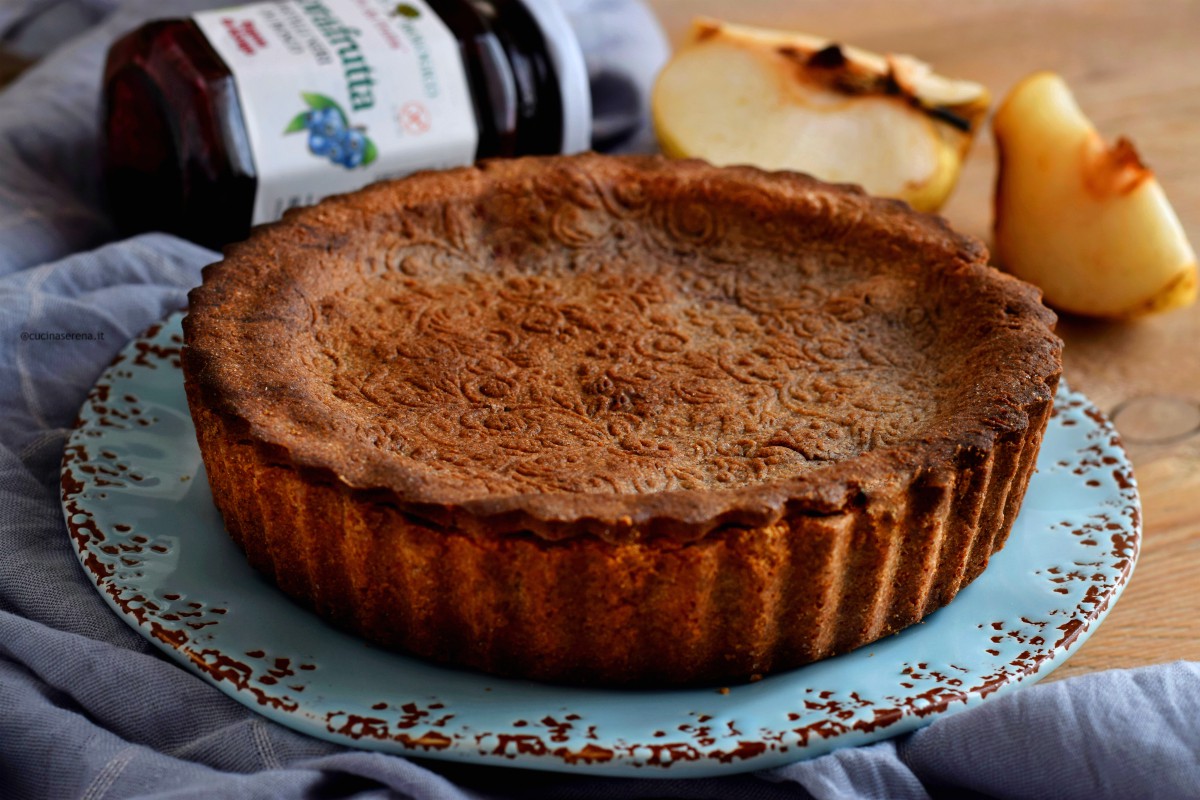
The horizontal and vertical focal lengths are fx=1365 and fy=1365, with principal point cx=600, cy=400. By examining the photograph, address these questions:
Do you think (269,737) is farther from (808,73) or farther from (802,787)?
(808,73)

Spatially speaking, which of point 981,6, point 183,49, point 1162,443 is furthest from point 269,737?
point 981,6

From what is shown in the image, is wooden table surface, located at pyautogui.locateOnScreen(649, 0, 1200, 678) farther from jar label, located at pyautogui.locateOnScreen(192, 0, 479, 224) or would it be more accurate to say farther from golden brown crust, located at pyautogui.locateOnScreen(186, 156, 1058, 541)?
jar label, located at pyautogui.locateOnScreen(192, 0, 479, 224)

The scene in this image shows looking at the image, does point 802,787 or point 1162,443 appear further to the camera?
point 1162,443

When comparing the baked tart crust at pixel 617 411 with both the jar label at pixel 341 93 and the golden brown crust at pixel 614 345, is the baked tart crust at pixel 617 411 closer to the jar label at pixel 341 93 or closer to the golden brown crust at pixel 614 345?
the golden brown crust at pixel 614 345

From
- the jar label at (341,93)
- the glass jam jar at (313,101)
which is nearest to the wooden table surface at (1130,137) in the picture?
the glass jam jar at (313,101)

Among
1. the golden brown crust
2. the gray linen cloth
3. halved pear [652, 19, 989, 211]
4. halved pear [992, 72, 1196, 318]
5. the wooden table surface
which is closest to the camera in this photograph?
the gray linen cloth

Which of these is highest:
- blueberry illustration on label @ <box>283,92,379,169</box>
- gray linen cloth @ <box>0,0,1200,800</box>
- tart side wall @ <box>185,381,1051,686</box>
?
blueberry illustration on label @ <box>283,92,379,169</box>

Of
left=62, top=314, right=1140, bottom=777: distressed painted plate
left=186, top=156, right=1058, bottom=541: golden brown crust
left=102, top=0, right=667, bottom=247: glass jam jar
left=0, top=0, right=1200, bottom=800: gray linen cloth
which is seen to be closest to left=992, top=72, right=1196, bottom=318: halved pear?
left=186, top=156, right=1058, bottom=541: golden brown crust
